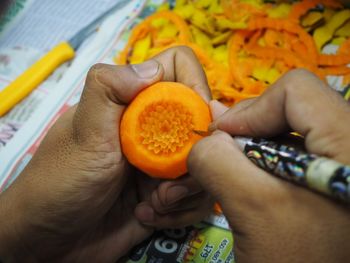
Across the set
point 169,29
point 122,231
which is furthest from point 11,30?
point 122,231

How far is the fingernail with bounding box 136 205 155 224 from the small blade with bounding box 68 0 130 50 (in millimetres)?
632

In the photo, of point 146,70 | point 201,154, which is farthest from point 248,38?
point 201,154

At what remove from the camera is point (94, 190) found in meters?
0.72

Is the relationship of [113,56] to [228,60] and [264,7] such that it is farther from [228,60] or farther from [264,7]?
[264,7]

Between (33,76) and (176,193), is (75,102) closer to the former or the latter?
(33,76)

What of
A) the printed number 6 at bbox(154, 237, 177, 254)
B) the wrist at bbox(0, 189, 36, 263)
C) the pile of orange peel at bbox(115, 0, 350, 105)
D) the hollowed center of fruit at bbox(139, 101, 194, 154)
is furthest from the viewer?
the pile of orange peel at bbox(115, 0, 350, 105)

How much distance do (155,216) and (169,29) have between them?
641 mm

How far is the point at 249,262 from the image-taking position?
19.4 inches

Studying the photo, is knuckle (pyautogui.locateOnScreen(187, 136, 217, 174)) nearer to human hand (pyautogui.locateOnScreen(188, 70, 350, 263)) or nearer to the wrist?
human hand (pyautogui.locateOnScreen(188, 70, 350, 263))

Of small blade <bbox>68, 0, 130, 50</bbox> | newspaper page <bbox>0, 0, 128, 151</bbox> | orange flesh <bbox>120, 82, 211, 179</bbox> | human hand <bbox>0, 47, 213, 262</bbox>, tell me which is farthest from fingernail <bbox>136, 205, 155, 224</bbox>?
small blade <bbox>68, 0, 130, 50</bbox>

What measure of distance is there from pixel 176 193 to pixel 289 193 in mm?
293

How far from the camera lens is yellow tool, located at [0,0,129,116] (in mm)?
1128

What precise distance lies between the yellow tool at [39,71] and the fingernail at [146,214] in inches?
21.1

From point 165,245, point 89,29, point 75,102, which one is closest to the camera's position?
point 165,245
